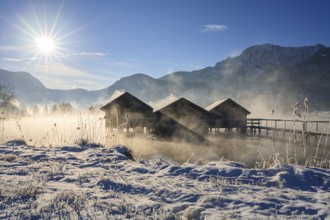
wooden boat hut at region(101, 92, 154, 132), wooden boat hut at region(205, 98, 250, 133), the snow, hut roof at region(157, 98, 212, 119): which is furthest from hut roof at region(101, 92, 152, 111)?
the snow

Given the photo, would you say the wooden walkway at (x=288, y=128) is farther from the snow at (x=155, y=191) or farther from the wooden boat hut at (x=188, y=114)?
the wooden boat hut at (x=188, y=114)

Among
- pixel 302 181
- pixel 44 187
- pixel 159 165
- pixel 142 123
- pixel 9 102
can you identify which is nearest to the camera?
pixel 44 187

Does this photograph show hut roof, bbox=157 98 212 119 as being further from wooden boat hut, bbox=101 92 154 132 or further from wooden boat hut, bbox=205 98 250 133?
wooden boat hut, bbox=205 98 250 133

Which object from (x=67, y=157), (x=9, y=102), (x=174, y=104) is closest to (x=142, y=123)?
(x=174, y=104)

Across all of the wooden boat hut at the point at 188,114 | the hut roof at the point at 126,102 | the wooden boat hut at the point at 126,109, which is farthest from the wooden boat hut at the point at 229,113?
the hut roof at the point at 126,102

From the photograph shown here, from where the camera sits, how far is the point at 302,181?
20.2ft

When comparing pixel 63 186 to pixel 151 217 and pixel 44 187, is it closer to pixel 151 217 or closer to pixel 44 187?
pixel 44 187

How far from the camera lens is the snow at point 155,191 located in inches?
172

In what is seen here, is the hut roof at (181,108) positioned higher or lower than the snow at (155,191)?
higher

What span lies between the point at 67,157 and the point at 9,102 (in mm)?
76101

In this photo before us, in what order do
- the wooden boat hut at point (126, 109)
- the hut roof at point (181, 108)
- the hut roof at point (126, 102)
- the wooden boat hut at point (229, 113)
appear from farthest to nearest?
the wooden boat hut at point (229, 113) → the hut roof at point (181, 108) → the hut roof at point (126, 102) → the wooden boat hut at point (126, 109)

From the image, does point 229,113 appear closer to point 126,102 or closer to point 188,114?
point 188,114

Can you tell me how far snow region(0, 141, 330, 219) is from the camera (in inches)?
172

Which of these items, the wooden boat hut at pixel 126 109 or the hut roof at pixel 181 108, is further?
the hut roof at pixel 181 108
